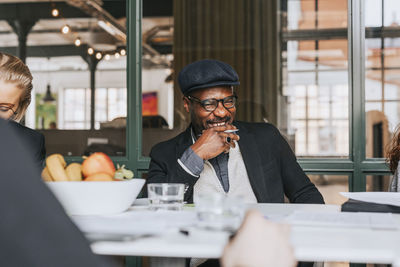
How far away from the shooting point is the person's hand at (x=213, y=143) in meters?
1.89

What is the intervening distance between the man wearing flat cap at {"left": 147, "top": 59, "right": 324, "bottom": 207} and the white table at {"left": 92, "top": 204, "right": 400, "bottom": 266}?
88 cm

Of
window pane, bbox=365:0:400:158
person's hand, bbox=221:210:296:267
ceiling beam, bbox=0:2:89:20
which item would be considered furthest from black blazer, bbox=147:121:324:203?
ceiling beam, bbox=0:2:89:20

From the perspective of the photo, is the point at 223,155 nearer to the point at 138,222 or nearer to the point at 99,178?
the point at 99,178

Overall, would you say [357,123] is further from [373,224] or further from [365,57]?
[373,224]

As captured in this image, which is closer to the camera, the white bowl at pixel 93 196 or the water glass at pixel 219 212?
the water glass at pixel 219 212

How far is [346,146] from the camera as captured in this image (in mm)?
2762

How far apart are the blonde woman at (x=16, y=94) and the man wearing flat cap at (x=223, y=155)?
49 cm

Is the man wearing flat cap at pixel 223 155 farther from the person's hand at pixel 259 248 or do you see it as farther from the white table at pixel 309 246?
the person's hand at pixel 259 248

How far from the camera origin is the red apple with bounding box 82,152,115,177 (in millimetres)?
1299

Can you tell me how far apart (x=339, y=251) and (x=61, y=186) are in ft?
2.18

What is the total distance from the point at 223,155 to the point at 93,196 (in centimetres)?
88

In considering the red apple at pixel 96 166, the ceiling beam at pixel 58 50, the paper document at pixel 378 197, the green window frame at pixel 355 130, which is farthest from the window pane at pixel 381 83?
the ceiling beam at pixel 58 50

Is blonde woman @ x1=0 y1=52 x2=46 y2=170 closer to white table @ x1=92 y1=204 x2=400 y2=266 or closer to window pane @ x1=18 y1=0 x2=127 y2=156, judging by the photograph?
white table @ x1=92 y1=204 x2=400 y2=266

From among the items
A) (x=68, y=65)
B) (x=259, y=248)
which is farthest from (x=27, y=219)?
(x=68, y=65)
